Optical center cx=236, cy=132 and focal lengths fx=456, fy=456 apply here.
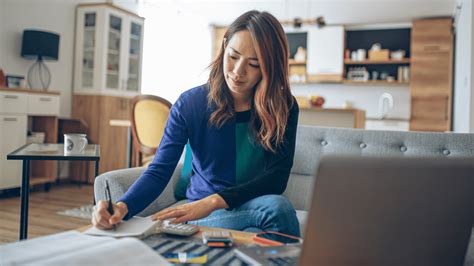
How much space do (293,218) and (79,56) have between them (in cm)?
429

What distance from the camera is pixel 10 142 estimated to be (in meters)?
3.86

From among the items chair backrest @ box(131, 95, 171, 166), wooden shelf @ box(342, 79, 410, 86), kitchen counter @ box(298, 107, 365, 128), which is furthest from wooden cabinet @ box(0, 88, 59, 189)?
wooden shelf @ box(342, 79, 410, 86)

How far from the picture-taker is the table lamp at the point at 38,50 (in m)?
4.15

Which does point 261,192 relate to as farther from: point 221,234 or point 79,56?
point 79,56

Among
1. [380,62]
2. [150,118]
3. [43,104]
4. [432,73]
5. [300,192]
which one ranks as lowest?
[300,192]

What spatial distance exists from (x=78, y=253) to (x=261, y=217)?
0.59 meters

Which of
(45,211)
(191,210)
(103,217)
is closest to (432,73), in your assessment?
(45,211)

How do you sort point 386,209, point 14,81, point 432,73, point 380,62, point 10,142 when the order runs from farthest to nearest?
point 380,62
point 432,73
point 14,81
point 10,142
point 386,209

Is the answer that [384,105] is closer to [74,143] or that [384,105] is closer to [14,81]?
[14,81]

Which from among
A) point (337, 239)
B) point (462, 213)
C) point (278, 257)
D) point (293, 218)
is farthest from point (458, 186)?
point (293, 218)

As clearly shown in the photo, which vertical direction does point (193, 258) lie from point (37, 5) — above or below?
below

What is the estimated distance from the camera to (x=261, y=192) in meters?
1.32

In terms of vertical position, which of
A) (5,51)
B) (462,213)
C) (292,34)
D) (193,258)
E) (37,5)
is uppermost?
(292,34)

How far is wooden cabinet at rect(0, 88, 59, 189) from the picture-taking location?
3.79 metres
